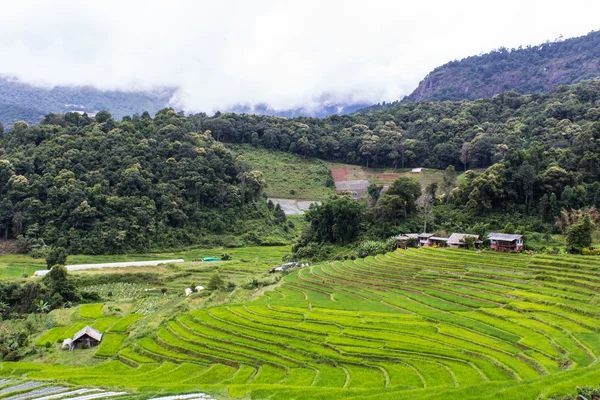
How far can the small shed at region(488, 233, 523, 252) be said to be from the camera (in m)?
37.1

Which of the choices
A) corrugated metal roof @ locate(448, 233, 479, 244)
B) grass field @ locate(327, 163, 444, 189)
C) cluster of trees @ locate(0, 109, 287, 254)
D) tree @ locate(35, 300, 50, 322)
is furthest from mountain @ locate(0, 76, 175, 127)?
corrugated metal roof @ locate(448, 233, 479, 244)

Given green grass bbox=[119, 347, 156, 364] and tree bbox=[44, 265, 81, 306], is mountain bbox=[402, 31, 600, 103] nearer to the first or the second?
tree bbox=[44, 265, 81, 306]

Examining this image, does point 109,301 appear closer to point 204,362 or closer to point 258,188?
point 204,362

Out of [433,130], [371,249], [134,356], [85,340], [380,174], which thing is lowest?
[85,340]

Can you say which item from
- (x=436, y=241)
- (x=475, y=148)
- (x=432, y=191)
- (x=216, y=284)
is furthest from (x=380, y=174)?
(x=216, y=284)

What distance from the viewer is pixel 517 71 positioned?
529ft

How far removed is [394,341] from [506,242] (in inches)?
811

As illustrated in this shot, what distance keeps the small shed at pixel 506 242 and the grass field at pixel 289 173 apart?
4172 cm

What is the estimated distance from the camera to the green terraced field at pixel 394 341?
16.4 metres

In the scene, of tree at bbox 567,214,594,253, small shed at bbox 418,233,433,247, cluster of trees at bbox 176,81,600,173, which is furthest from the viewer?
cluster of trees at bbox 176,81,600,173

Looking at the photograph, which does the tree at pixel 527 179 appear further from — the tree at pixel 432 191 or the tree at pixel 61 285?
A: the tree at pixel 61 285

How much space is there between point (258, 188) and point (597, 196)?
151ft

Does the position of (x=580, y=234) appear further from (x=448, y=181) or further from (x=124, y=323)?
(x=124, y=323)

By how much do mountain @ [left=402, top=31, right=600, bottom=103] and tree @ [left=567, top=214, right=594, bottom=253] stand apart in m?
128
